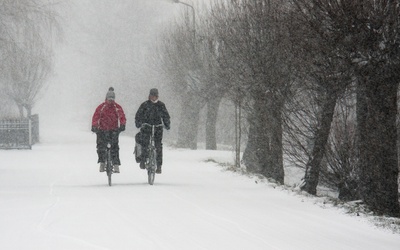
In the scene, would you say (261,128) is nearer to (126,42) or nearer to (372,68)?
(372,68)

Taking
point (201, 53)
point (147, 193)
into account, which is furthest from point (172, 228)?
point (201, 53)

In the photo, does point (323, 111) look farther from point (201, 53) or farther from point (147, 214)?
point (201, 53)

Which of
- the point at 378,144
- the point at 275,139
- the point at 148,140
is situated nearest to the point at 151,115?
the point at 148,140

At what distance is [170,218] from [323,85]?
5.51 metres

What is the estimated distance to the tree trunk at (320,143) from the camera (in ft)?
46.9

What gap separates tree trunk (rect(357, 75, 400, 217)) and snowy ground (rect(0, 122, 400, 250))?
1.36m

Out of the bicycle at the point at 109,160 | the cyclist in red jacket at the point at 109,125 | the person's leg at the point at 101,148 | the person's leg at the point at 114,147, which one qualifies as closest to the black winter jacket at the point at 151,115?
the cyclist in red jacket at the point at 109,125

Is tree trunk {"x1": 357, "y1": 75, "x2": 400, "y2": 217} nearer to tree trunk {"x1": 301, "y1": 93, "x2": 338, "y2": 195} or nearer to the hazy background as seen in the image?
tree trunk {"x1": 301, "y1": 93, "x2": 338, "y2": 195}

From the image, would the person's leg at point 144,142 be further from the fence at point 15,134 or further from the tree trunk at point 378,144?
the fence at point 15,134

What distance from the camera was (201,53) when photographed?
106 feet

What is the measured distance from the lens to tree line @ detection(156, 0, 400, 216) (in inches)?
441

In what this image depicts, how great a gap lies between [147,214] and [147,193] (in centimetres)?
299

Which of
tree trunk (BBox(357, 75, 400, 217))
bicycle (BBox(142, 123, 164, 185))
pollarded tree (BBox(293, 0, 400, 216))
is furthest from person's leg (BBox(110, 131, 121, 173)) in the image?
tree trunk (BBox(357, 75, 400, 217))

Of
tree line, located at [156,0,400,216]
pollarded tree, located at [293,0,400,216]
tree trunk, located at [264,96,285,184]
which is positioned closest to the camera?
pollarded tree, located at [293,0,400,216]
